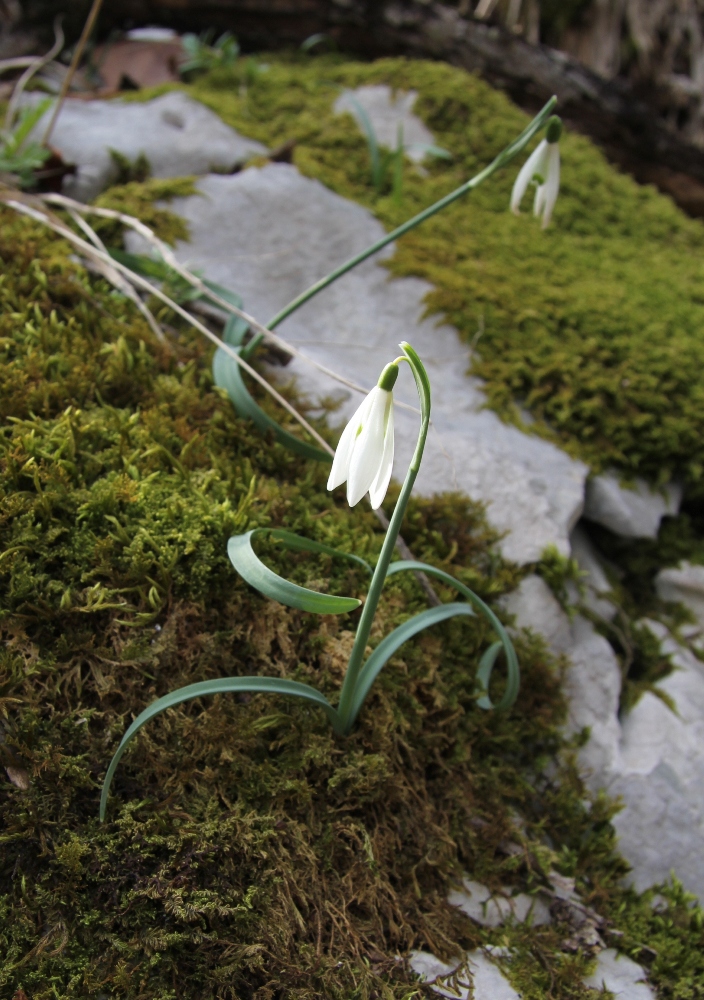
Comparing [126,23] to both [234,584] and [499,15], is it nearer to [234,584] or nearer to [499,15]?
[499,15]

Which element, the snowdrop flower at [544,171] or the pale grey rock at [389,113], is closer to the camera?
the snowdrop flower at [544,171]

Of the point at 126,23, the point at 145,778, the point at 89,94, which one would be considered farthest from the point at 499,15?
the point at 145,778

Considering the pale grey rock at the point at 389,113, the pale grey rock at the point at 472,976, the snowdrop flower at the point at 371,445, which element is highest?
the pale grey rock at the point at 389,113

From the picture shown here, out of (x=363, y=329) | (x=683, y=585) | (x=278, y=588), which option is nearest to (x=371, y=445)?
(x=278, y=588)

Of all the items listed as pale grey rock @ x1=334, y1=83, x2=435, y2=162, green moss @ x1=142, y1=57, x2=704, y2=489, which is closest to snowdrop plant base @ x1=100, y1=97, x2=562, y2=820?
green moss @ x1=142, y1=57, x2=704, y2=489

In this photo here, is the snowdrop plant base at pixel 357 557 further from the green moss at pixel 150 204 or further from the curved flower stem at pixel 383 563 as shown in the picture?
the green moss at pixel 150 204

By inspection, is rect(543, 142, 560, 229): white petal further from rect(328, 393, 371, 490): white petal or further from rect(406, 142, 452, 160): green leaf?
rect(406, 142, 452, 160): green leaf

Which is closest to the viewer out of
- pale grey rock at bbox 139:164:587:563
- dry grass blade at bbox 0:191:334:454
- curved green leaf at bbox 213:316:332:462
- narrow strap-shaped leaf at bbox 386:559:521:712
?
narrow strap-shaped leaf at bbox 386:559:521:712

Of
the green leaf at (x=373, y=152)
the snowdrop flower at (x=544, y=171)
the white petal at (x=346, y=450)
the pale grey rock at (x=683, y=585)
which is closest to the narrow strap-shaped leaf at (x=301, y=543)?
the white petal at (x=346, y=450)
